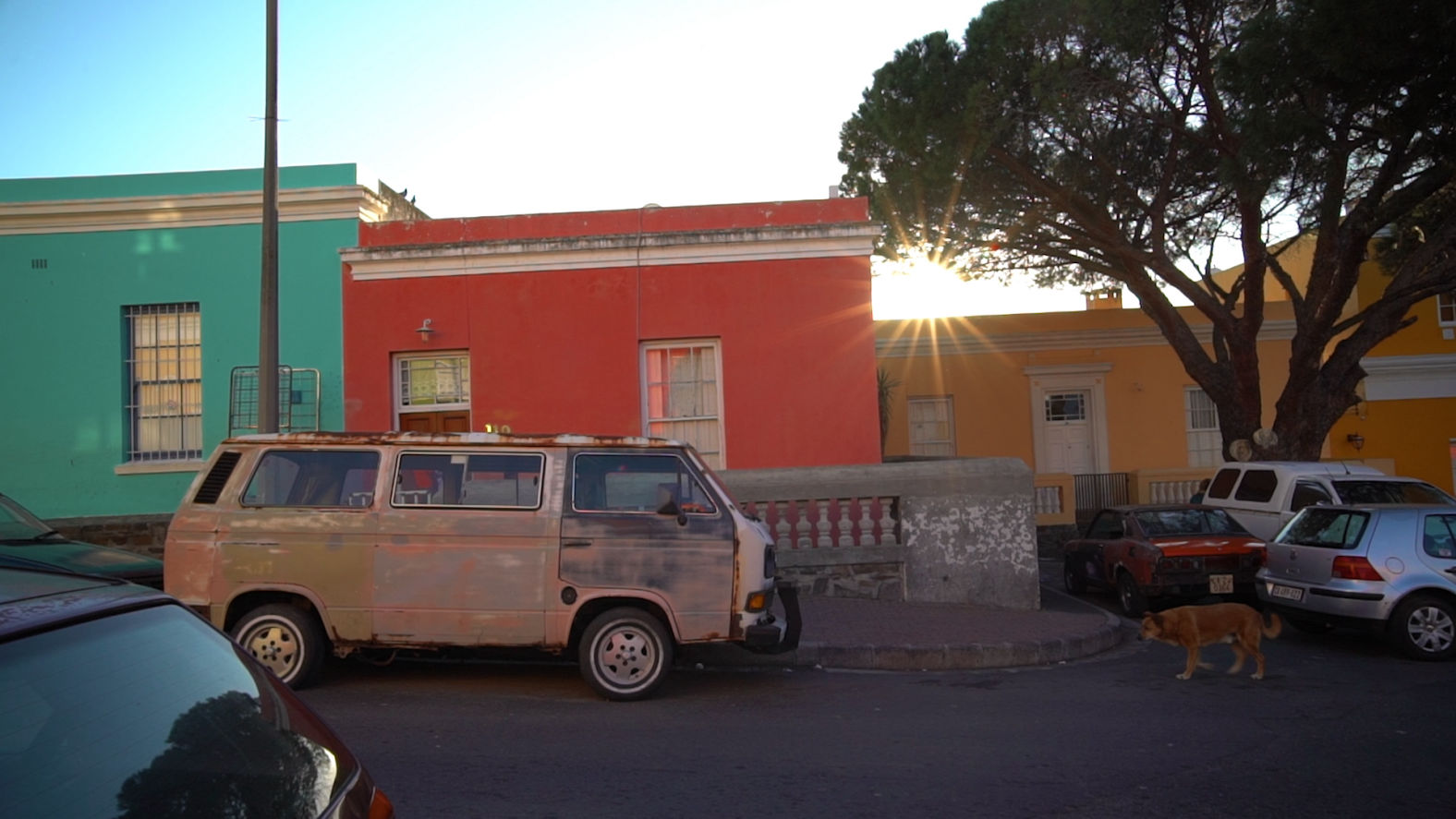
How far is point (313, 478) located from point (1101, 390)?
65.6ft

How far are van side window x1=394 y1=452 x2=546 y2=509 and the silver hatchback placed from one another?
7.56 metres

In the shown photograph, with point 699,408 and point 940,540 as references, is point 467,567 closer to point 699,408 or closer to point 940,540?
point 940,540

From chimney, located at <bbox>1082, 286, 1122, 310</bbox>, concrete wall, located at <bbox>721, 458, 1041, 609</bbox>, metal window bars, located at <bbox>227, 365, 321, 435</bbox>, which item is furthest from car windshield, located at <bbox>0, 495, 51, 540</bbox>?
chimney, located at <bbox>1082, 286, 1122, 310</bbox>

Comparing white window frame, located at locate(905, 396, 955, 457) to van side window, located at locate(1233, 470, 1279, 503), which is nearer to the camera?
van side window, located at locate(1233, 470, 1279, 503)

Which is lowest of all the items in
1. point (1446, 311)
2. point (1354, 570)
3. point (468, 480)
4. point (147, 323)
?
point (1354, 570)

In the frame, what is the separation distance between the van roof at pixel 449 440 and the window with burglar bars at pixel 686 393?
635 centimetres

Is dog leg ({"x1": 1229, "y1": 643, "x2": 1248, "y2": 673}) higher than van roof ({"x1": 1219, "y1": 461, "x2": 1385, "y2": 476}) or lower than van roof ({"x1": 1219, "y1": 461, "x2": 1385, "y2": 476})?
lower

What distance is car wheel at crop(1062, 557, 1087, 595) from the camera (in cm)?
1455

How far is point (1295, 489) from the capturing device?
45.5 ft

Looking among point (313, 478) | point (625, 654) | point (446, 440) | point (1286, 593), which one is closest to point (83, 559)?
point (313, 478)

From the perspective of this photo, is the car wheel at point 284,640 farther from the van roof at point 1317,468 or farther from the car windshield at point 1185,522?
the van roof at point 1317,468

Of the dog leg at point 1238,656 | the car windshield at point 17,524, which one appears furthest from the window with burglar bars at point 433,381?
the dog leg at point 1238,656

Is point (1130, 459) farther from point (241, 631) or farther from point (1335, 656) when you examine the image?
point (241, 631)

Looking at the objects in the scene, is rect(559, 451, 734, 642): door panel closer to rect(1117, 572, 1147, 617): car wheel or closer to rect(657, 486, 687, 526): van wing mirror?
rect(657, 486, 687, 526): van wing mirror
